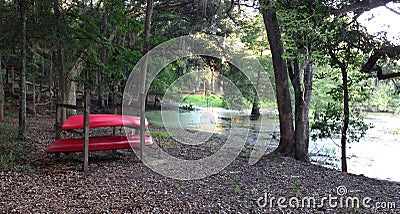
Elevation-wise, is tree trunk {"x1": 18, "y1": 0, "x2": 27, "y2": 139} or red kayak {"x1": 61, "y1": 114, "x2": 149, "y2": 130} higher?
tree trunk {"x1": 18, "y1": 0, "x2": 27, "y2": 139}

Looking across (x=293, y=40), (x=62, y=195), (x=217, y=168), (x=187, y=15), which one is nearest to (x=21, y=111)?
(x=62, y=195)

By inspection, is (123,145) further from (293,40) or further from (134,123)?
(293,40)

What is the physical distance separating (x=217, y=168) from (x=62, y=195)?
2791 millimetres

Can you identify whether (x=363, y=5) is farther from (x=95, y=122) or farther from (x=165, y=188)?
(x=95, y=122)

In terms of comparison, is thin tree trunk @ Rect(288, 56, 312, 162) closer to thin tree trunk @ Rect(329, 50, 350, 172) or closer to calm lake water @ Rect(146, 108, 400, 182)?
thin tree trunk @ Rect(329, 50, 350, 172)

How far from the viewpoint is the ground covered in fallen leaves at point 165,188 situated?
357 cm

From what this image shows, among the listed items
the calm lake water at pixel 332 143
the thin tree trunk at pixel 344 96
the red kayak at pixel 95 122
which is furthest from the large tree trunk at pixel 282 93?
the red kayak at pixel 95 122

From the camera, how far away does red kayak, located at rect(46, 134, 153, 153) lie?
17.2 ft

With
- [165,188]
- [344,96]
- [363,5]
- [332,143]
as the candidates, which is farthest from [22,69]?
[332,143]

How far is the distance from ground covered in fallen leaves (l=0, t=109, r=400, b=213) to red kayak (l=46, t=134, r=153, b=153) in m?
0.25

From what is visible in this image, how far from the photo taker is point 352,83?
272 inches

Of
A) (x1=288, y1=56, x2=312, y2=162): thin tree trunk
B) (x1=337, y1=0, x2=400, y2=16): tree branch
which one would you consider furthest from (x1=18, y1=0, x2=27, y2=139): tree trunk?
(x1=337, y1=0, x2=400, y2=16): tree branch

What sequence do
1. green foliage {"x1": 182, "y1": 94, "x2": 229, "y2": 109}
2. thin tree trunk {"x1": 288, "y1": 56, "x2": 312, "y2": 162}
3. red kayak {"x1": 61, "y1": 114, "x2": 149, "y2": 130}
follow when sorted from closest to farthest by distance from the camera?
red kayak {"x1": 61, "y1": 114, "x2": 149, "y2": 130} < thin tree trunk {"x1": 288, "y1": 56, "x2": 312, "y2": 162} < green foliage {"x1": 182, "y1": 94, "x2": 229, "y2": 109}

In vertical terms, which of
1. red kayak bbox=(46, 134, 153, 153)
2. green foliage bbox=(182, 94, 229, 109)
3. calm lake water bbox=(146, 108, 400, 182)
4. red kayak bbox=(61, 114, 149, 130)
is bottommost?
calm lake water bbox=(146, 108, 400, 182)
